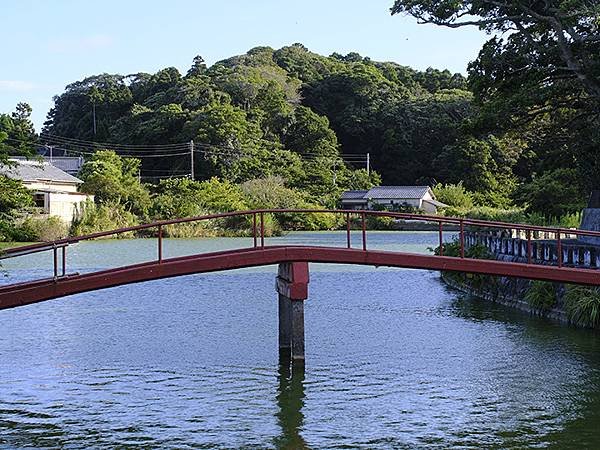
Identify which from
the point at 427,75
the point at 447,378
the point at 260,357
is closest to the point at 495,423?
the point at 447,378

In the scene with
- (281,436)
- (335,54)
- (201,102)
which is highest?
(335,54)

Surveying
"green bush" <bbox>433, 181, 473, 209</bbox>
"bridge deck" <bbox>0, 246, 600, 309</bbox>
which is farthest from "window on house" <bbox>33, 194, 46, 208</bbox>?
"bridge deck" <bbox>0, 246, 600, 309</bbox>

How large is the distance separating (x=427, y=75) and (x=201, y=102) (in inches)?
1473

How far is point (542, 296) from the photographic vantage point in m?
20.4

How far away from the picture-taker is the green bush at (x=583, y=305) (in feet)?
59.5

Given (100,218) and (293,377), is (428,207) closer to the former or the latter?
(100,218)

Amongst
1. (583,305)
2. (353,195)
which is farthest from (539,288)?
(353,195)

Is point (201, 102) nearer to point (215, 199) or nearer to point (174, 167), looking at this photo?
point (174, 167)

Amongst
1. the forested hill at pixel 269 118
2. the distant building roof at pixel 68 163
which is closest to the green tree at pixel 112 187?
the distant building roof at pixel 68 163

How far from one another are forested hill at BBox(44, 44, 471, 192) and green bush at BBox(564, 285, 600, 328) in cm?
5463

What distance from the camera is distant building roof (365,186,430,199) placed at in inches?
2960

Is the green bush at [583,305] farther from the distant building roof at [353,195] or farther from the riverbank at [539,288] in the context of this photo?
the distant building roof at [353,195]

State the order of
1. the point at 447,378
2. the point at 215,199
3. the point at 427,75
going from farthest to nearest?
1. the point at 427,75
2. the point at 215,199
3. the point at 447,378

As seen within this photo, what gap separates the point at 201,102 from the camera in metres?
81.1
